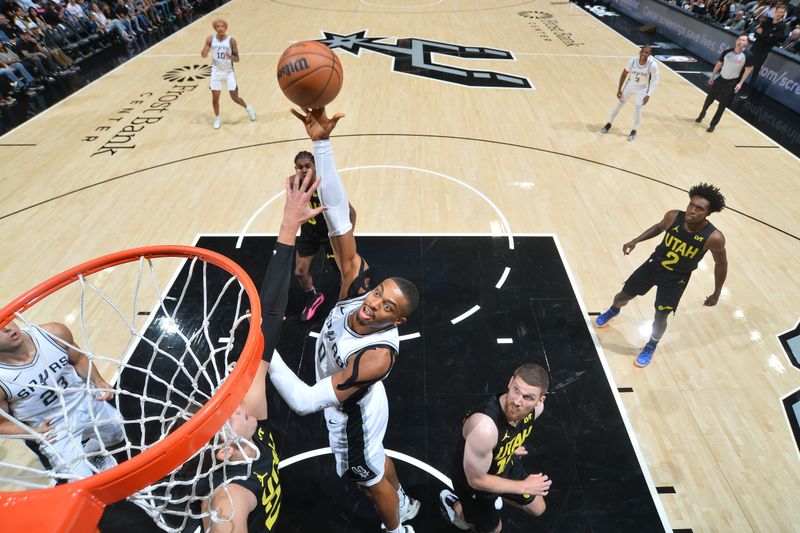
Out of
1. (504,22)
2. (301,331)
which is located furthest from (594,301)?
(504,22)

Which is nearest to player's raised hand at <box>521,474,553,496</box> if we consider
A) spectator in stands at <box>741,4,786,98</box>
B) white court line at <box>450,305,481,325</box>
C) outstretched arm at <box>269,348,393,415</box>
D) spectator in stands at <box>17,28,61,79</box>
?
outstretched arm at <box>269,348,393,415</box>

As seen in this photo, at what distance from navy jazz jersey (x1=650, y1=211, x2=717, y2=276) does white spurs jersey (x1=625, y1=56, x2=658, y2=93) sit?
453 centimetres

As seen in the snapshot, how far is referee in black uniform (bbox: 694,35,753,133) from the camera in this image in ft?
23.6

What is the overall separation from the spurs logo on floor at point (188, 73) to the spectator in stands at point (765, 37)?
39.8ft

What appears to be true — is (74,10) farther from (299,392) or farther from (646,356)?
(646,356)

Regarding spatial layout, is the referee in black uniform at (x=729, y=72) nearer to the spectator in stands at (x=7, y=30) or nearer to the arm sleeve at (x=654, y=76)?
the arm sleeve at (x=654, y=76)

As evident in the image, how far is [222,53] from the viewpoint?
7.43 m

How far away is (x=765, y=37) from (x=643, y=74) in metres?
4.44

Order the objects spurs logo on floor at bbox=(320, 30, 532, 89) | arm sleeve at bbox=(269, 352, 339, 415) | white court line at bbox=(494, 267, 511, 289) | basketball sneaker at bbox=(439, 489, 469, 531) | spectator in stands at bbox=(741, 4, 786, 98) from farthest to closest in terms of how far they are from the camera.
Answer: spurs logo on floor at bbox=(320, 30, 532, 89) → spectator in stands at bbox=(741, 4, 786, 98) → white court line at bbox=(494, 267, 511, 289) → basketball sneaker at bbox=(439, 489, 469, 531) → arm sleeve at bbox=(269, 352, 339, 415)

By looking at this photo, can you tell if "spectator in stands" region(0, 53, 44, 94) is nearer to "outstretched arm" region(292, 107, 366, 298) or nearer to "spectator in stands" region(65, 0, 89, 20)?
"spectator in stands" region(65, 0, 89, 20)

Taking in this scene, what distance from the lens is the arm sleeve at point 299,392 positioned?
2092 mm

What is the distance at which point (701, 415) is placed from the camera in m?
3.83

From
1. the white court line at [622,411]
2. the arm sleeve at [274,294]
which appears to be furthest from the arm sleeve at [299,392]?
the white court line at [622,411]

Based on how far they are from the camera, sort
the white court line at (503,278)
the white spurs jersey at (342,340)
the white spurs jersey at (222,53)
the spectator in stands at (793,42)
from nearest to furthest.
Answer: the white spurs jersey at (342,340) → the white court line at (503,278) → the white spurs jersey at (222,53) → the spectator in stands at (793,42)
